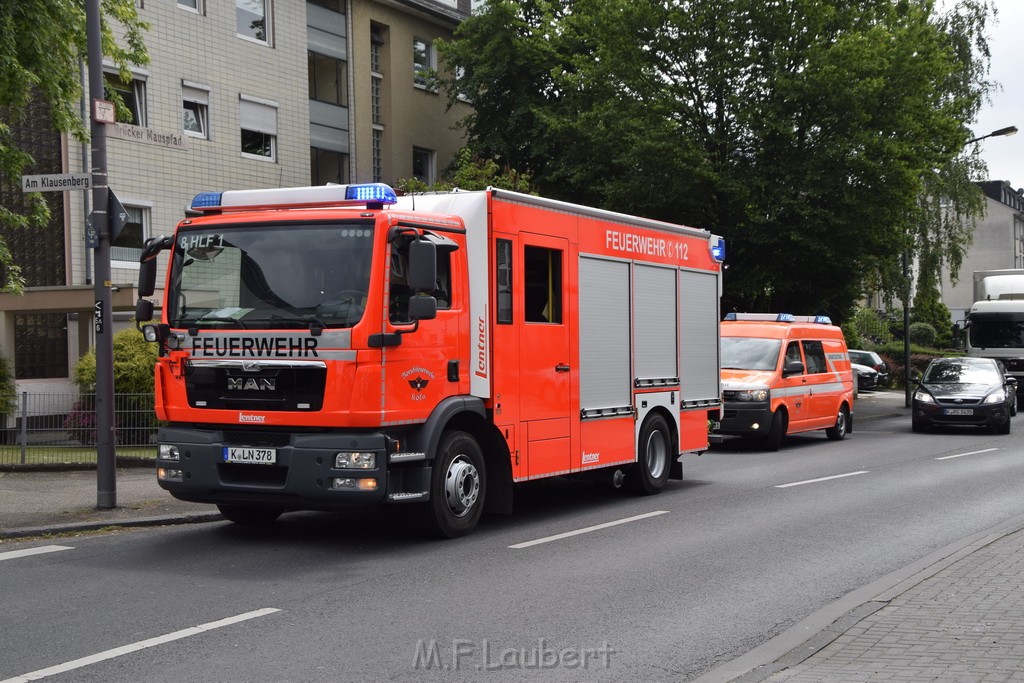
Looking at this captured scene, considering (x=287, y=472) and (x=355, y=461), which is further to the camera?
(x=287, y=472)

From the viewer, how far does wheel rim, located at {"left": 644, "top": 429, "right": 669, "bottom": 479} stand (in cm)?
1316

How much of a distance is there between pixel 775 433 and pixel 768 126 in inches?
347

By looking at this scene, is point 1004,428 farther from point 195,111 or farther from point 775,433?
point 195,111

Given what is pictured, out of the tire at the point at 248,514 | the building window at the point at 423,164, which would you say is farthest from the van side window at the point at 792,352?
the building window at the point at 423,164

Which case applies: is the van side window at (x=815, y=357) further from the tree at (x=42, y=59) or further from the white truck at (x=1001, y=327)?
the white truck at (x=1001, y=327)

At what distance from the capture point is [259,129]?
27406 mm

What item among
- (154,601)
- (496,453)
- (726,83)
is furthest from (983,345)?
(154,601)

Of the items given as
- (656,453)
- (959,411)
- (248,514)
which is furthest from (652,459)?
(959,411)

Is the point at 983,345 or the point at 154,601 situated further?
the point at 983,345

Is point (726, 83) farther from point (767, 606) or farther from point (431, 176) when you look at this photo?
point (767, 606)

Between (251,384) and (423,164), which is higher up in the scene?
(423,164)

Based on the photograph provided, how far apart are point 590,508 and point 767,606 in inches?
193

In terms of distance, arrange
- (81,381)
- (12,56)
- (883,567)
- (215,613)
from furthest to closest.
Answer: (81,381)
(12,56)
(883,567)
(215,613)

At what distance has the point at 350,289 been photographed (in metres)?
8.95
